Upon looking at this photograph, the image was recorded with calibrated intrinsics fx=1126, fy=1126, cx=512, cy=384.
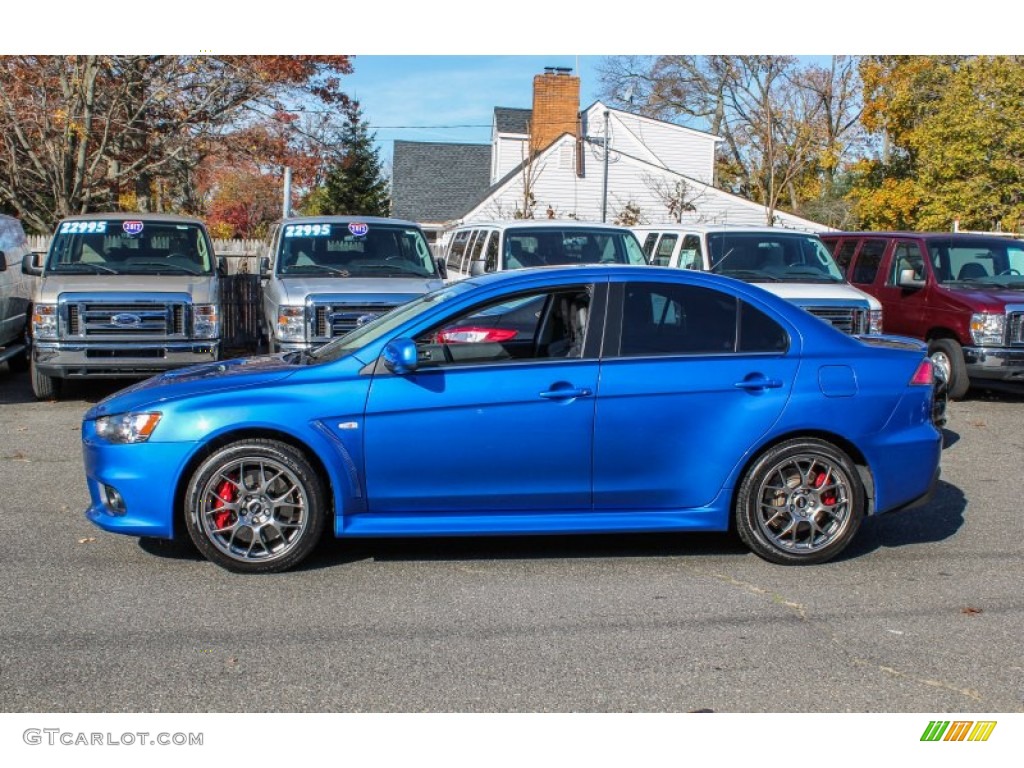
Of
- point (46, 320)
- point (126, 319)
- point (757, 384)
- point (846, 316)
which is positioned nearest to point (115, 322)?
point (126, 319)

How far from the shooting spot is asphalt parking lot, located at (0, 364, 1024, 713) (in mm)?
4520

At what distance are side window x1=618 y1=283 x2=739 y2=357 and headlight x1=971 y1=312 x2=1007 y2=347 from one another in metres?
7.33

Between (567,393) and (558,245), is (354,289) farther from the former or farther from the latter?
(567,393)

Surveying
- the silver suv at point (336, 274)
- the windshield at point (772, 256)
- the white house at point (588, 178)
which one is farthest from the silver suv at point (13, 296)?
the white house at point (588, 178)

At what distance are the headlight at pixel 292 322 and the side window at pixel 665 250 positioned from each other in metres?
5.24

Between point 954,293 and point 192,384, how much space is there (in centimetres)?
982

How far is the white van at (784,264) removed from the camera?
12.3 m

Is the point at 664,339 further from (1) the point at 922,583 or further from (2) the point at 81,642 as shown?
(2) the point at 81,642

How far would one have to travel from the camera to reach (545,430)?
6.06 m

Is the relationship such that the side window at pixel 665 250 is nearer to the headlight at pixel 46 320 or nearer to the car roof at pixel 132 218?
the car roof at pixel 132 218

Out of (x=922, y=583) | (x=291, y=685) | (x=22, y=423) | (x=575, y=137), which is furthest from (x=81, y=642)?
(x=575, y=137)

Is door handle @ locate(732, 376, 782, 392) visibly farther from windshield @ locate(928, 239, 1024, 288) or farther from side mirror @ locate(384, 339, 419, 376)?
windshield @ locate(928, 239, 1024, 288)

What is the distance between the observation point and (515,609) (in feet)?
18.2

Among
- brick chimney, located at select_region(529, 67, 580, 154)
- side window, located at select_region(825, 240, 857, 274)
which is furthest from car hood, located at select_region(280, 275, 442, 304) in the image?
brick chimney, located at select_region(529, 67, 580, 154)
